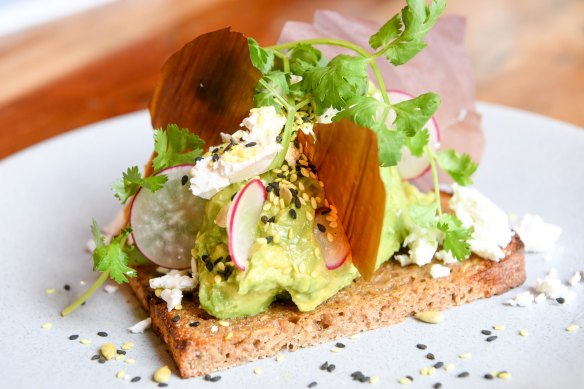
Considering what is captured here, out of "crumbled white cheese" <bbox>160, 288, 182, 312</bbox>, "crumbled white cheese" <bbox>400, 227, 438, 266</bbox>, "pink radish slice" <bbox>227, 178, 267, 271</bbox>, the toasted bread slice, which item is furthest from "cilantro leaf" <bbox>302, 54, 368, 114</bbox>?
"crumbled white cheese" <bbox>160, 288, 182, 312</bbox>

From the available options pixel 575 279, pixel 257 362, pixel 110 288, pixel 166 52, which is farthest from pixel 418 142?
pixel 166 52

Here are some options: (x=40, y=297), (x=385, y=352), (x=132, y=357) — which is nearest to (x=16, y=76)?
→ (x=40, y=297)

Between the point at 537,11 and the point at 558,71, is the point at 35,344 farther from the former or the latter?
the point at 537,11

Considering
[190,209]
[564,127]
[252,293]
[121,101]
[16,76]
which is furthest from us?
[16,76]

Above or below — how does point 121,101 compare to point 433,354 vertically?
above

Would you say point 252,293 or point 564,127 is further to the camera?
point 564,127

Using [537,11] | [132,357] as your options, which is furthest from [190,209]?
[537,11]

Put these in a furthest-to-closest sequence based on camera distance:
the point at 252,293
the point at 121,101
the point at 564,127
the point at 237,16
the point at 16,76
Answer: the point at 237,16
the point at 16,76
the point at 121,101
the point at 564,127
the point at 252,293

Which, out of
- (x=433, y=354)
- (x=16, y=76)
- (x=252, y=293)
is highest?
(x=16, y=76)
